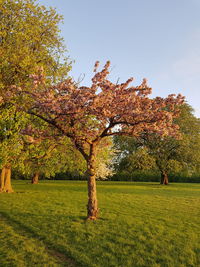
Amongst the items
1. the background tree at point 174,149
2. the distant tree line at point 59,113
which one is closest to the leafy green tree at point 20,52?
the distant tree line at point 59,113

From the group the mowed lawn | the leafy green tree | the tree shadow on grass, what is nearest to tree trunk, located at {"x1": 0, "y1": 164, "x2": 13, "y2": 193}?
the leafy green tree

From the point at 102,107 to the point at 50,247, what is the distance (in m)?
7.94

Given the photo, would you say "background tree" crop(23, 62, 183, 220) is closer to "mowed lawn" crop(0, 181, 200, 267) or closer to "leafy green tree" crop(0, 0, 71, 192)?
"mowed lawn" crop(0, 181, 200, 267)

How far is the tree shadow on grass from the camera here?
9539 mm

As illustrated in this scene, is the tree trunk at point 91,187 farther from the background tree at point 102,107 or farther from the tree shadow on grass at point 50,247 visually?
the tree shadow on grass at point 50,247

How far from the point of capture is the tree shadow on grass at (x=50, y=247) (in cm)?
954

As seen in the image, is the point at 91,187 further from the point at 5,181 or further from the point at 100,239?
the point at 5,181

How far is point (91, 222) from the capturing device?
14.8 metres

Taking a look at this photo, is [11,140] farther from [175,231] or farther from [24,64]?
[175,231]

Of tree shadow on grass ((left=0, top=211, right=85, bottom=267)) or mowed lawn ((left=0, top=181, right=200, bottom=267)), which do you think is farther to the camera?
mowed lawn ((left=0, top=181, right=200, bottom=267))

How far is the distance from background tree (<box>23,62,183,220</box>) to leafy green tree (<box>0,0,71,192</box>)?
7508mm

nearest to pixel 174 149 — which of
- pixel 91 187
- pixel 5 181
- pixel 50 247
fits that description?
pixel 5 181

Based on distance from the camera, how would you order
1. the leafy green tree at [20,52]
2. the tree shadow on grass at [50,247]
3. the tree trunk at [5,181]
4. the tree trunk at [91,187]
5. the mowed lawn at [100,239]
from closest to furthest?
1. the tree shadow on grass at [50,247]
2. the mowed lawn at [100,239]
3. the tree trunk at [91,187]
4. the leafy green tree at [20,52]
5. the tree trunk at [5,181]

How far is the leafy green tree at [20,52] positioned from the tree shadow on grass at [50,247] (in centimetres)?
871
